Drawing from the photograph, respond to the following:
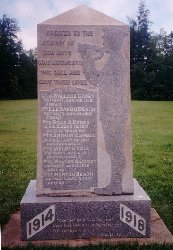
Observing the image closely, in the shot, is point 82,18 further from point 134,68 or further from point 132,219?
point 134,68

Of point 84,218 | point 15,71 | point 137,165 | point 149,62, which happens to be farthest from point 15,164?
point 149,62

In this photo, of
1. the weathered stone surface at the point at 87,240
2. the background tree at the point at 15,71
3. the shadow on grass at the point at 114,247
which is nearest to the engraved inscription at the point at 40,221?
the weathered stone surface at the point at 87,240

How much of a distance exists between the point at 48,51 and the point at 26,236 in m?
2.02

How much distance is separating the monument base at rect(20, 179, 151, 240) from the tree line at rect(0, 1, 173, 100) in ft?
130

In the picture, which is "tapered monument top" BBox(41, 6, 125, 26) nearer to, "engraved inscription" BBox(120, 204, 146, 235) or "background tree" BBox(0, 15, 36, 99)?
"engraved inscription" BBox(120, 204, 146, 235)

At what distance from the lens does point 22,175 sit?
7.84 m

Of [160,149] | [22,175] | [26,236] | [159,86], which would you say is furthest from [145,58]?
[26,236]

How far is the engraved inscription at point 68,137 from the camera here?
4645 mm

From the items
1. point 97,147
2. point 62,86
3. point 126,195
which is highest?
point 62,86

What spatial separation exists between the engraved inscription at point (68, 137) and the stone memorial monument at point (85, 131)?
0.4 inches

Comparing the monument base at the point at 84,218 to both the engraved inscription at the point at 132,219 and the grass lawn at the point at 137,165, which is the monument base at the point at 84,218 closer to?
the engraved inscription at the point at 132,219

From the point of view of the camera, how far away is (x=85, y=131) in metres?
4.67

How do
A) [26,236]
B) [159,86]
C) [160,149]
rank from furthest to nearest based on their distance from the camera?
[159,86] → [160,149] → [26,236]

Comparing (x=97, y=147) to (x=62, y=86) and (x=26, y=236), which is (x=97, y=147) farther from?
(x=26, y=236)
